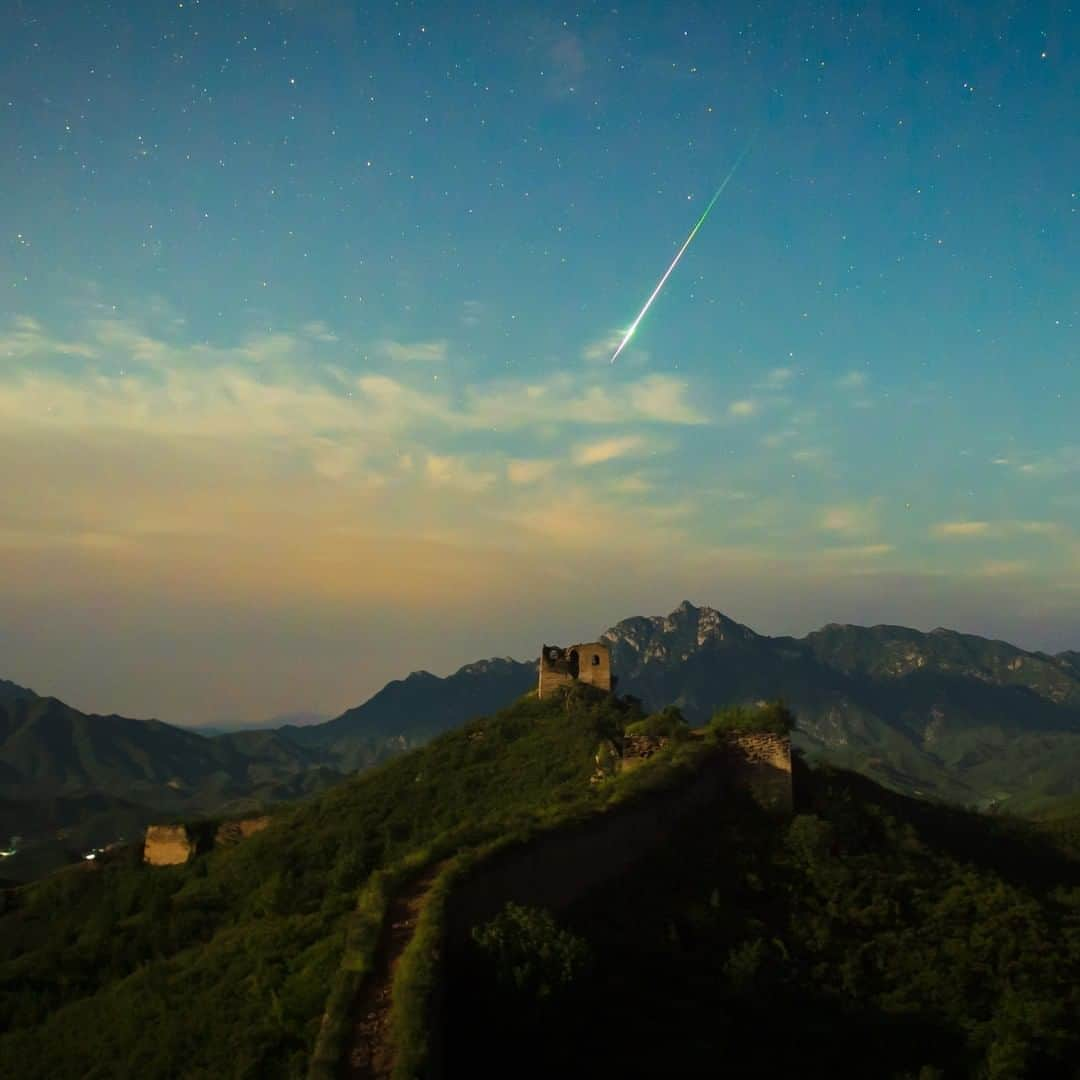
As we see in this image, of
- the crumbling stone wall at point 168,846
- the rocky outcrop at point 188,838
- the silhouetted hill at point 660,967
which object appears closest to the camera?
the silhouetted hill at point 660,967

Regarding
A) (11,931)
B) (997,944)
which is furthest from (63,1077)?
(11,931)

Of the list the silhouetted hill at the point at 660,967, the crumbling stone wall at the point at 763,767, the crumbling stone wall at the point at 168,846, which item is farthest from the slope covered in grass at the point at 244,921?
the crumbling stone wall at the point at 763,767

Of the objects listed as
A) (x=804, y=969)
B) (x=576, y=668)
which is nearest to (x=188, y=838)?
(x=576, y=668)

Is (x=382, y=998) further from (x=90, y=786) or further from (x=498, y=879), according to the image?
(x=90, y=786)

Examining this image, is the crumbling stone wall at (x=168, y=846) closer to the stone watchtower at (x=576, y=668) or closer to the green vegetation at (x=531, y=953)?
the stone watchtower at (x=576, y=668)

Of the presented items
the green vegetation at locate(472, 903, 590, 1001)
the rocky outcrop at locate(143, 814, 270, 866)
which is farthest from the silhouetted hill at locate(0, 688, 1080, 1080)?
the rocky outcrop at locate(143, 814, 270, 866)

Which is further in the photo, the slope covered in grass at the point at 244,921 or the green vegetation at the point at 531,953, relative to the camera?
the slope covered in grass at the point at 244,921
